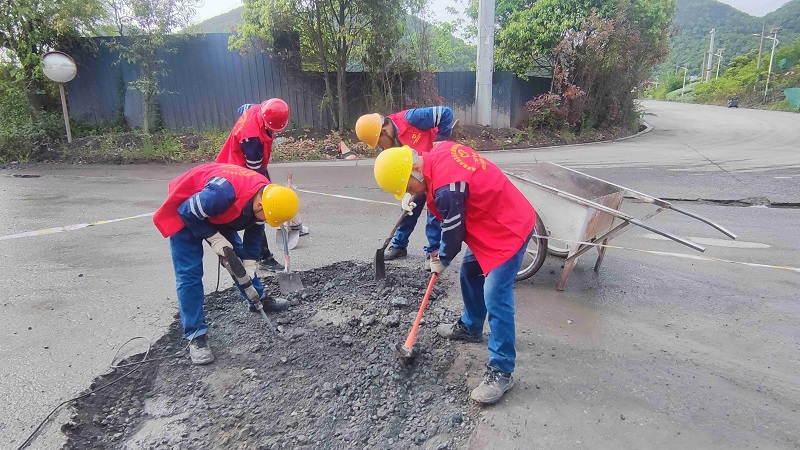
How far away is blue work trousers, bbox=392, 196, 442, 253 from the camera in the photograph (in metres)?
4.59

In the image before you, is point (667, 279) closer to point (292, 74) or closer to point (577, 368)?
point (577, 368)

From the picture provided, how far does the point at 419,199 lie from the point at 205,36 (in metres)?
10.7

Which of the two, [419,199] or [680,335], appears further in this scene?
[419,199]

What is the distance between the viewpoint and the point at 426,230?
4.70m

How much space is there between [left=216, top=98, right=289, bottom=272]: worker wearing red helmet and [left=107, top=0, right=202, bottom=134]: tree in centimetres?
848

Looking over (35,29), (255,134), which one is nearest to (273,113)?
(255,134)

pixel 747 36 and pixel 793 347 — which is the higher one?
pixel 747 36

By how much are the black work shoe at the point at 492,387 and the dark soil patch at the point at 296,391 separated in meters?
0.11

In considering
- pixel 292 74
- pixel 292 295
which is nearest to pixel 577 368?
pixel 292 295

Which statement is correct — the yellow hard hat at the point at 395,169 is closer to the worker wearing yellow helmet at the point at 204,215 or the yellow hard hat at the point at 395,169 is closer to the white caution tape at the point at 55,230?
the worker wearing yellow helmet at the point at 204,215

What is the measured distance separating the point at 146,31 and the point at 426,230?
10264 mm

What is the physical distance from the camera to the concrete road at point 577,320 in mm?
2709

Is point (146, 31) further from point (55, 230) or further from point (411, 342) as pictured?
point (411, 342)

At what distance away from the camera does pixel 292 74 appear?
1298 centimetres
